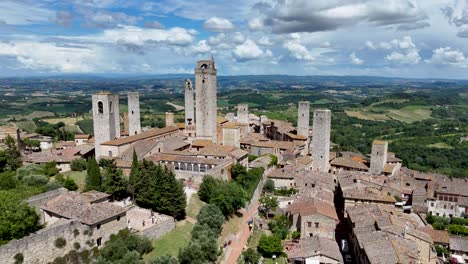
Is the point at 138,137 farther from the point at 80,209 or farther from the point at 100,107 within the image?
the point at 80,209

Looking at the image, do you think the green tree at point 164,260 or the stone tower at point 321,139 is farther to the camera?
the stone tower at point 321,139

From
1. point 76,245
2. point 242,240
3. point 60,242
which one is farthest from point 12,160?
point 242,240

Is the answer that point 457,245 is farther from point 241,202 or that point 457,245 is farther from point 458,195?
point 241,202

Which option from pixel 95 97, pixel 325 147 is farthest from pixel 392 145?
pixel 95 97

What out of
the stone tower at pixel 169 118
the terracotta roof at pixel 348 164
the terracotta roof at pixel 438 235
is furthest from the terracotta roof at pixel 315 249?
the stone tower at pixel 169 118

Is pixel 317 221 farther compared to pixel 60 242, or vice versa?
pixel 317 221

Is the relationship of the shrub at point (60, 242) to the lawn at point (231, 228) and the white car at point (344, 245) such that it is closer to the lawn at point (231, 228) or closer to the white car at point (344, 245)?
the lawn at point (231, 228)
